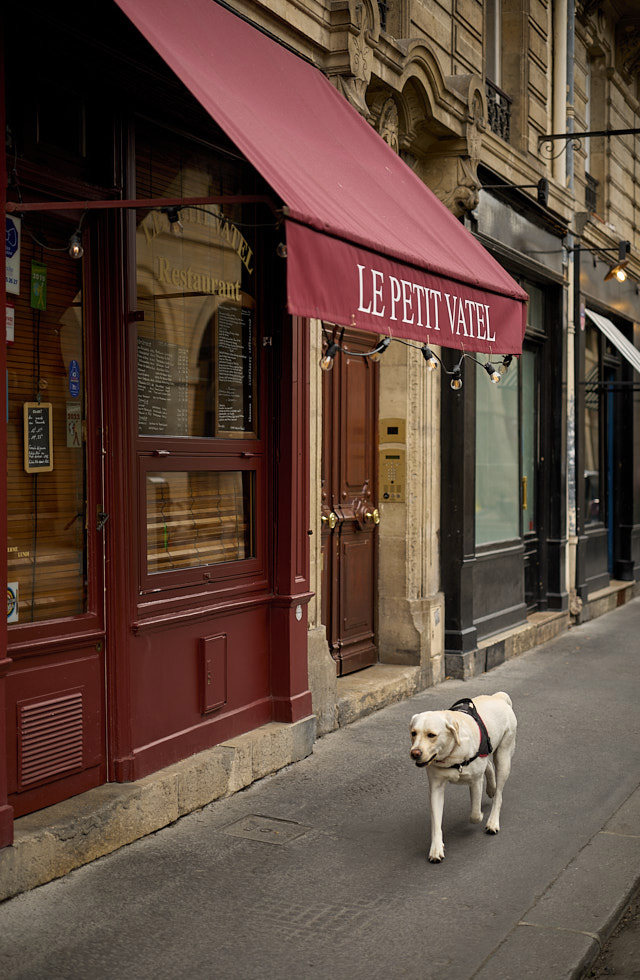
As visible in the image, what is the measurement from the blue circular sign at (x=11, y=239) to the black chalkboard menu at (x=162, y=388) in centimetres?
91

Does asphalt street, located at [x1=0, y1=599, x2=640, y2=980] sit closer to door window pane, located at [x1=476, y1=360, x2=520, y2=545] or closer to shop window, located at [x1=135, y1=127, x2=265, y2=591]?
shop window, located at [x1=135, y1=127, x2=265, y2=591]

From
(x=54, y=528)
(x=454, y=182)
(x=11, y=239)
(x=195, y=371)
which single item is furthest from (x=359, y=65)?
(x=54, y=528)

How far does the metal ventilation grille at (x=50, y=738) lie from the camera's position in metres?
4.62

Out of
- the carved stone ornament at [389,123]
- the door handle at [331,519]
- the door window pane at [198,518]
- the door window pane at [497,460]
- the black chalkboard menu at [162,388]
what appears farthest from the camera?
the door window pane at [497,460]

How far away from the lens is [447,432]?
30.0ft

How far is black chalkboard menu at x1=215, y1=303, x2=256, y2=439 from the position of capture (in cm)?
610

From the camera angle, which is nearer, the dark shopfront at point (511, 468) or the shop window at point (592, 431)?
the dark shopfront at point (511, 468)

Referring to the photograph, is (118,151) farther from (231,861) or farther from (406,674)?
(406,674)

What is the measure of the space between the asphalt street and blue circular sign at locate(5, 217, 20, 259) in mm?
2701

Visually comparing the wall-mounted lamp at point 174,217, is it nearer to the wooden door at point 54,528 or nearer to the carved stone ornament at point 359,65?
the wooden door at point 54,528

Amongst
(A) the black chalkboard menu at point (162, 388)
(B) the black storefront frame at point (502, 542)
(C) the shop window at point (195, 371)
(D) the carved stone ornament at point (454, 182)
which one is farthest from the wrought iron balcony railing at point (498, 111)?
(A) the black chalkboard menu at point (162, 388)

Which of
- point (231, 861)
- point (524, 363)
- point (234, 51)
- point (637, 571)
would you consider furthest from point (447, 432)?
point (637, 571)

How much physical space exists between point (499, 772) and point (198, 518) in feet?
6.88

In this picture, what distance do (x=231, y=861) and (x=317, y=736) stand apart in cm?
215
